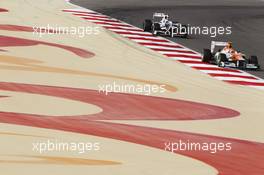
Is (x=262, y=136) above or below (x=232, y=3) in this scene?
below

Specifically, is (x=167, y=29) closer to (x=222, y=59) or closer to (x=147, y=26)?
(x=147, y=26)

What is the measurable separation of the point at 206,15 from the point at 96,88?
16260 mm

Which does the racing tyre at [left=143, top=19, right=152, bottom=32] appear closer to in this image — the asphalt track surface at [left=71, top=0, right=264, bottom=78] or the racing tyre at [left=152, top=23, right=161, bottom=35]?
the racing tyre at [left=152, top=23, right=161, bottom=35]

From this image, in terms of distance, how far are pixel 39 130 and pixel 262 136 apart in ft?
13.3

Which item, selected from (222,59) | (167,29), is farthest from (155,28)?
(222,59)

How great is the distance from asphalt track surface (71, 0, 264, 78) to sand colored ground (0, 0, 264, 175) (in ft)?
11.9

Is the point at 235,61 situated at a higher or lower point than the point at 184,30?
lower

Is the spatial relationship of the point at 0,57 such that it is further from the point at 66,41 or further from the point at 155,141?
the point at 155,141

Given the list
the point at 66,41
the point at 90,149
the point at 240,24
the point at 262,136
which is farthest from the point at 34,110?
the point at 240,24

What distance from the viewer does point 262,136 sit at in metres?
12.8

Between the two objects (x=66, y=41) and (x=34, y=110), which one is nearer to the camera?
(x=34, y=110)

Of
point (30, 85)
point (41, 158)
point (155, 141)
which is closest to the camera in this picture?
point (41, 158)

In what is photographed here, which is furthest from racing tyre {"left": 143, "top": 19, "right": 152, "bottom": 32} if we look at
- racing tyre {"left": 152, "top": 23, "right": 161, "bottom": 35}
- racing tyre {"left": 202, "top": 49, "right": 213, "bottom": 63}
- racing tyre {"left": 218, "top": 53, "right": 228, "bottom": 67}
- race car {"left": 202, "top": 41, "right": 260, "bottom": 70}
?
racing tyre {"left": 218, "top": 53, "right": 228, "bottom": 67}

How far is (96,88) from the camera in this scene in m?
15.6
